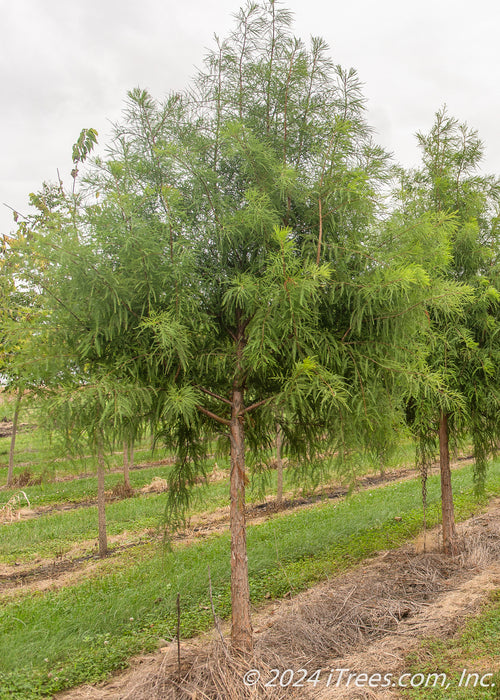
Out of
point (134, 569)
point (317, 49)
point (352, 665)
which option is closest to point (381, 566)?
point (352, 665)

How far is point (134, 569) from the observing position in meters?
8.16

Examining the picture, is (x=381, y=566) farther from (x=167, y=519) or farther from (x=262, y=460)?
(x=167, y=519)

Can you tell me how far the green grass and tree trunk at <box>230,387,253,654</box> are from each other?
62.5 inches

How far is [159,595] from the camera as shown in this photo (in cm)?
712

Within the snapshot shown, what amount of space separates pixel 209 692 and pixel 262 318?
325cm

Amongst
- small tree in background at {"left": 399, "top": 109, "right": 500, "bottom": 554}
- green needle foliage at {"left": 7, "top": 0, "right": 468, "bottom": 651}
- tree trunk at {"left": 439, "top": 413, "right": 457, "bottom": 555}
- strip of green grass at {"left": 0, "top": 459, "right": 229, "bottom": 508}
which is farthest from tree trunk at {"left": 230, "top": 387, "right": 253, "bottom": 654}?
strip of green grass at {"left": 0, "top": 459, "right": 229, "bottom": 508}

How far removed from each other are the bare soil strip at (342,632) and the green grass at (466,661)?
140mm

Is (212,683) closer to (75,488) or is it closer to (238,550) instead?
(238,550)

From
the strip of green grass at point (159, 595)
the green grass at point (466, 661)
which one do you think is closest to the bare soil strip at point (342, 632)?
the green grass at point (466, 661)

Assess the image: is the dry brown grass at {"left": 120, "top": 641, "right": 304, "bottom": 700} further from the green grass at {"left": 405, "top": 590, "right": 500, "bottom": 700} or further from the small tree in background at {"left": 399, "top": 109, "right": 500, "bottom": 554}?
the small tree in background at {"left": 399, "top": 109, "right": 500, "bottom": 554}

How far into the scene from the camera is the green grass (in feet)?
13.9

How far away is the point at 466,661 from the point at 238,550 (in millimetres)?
Result: 2480

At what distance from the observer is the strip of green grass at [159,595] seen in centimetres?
541

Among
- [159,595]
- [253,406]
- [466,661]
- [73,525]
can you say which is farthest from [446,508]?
[73,525]
